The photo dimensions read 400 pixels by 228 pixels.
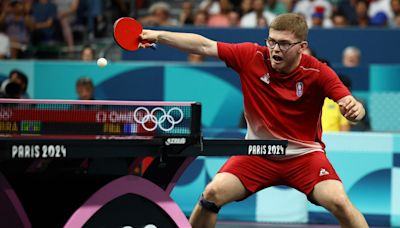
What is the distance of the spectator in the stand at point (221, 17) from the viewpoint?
16.0 metres

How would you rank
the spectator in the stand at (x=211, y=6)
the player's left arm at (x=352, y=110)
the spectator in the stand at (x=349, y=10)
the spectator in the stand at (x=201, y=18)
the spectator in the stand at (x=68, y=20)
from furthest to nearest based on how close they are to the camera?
the spectator in the stand at (x=68, y=20) < the spectator in the stand at (x=211, y=6) < the spectator in the stand at (x=349, y=10) < the spectator in the stand at (x=201, y=18) < the player's left arm at (x=352, y=110)

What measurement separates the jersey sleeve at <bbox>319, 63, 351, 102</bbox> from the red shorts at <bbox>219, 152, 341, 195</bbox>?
511 millimetres

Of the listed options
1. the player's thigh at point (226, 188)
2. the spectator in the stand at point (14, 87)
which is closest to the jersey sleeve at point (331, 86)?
the player's thigh at point (226, 188)

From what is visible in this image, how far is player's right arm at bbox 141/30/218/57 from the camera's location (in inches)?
248

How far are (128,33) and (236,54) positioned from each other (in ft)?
3.17

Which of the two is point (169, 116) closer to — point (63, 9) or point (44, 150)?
point (44, 150)

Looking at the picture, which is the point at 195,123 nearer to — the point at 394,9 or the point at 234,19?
the point at 234,19

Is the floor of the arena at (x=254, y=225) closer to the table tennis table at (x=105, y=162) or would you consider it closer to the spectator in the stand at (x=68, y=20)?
the table tennis table at (x=105, y=162)

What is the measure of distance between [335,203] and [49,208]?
1956mm

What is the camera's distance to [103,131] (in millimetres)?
5664

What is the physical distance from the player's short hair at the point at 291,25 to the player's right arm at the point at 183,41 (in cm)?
46

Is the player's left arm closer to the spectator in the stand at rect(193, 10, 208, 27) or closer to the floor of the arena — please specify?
the floor of the arena

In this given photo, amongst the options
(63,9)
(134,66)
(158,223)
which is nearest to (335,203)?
(158,223)

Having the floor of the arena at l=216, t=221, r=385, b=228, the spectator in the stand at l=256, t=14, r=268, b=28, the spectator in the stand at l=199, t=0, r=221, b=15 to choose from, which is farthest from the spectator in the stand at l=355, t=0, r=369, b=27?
the floor of the arena at l=216, t=221, r=385, b=228
